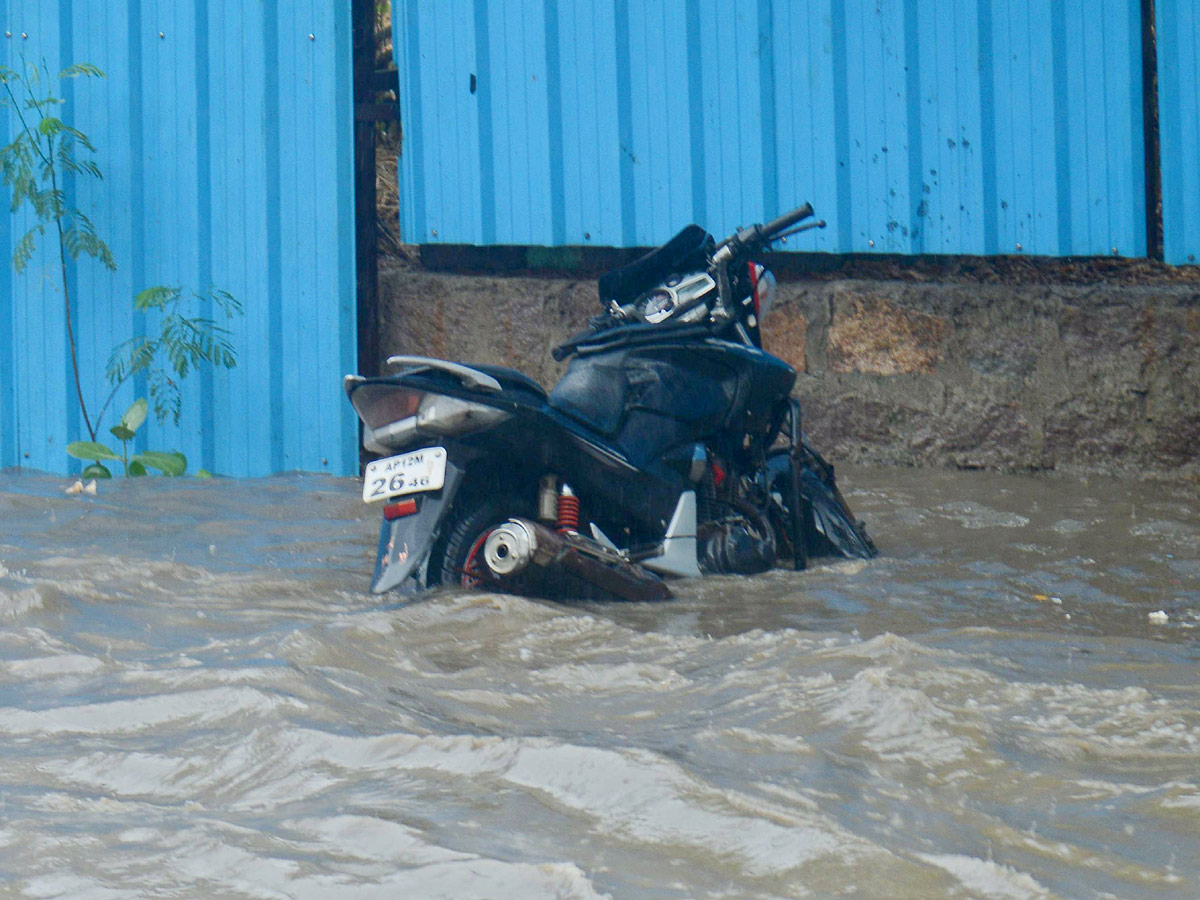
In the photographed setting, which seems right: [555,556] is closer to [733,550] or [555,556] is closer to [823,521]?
[733,550]

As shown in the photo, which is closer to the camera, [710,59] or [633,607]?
[633,607]

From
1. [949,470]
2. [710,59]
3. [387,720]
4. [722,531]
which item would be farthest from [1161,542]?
[387,720]

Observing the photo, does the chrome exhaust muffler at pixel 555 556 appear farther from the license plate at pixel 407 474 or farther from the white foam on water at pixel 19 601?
the white foam on water at pixel 19 601

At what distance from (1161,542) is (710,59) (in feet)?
9.46

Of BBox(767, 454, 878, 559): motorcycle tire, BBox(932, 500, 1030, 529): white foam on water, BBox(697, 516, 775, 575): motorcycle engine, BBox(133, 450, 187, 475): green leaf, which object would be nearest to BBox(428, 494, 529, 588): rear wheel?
BBox(697, 516, 775, 575): motorcycle engine

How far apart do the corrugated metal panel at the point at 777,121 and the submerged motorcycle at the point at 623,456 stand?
163 cm

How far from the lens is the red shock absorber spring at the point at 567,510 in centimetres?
378

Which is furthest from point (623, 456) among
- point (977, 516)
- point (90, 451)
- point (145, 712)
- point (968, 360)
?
point (90, 451)

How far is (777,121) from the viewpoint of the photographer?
6047 mm

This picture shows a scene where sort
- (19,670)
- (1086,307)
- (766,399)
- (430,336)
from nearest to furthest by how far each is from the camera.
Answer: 1. (19,670)
2. (766,399)
3. (1086,307)
4. (430,336)

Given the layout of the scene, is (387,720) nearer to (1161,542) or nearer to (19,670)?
(19,670)

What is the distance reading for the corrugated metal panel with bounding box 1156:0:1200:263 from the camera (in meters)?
5.61

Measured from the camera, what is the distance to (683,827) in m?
1.93

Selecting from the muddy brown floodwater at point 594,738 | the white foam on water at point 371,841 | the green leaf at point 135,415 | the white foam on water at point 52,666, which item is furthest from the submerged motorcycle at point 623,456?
the green leaf at point 135,415
